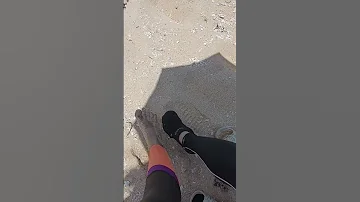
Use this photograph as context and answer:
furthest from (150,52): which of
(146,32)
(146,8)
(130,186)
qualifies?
(130,186)

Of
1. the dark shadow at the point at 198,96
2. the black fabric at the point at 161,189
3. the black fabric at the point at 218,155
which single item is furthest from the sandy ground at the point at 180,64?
the black fabric at the point at 161,189

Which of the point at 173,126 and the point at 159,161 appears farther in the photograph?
the point at 173,126

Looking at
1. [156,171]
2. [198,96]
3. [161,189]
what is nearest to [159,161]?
[156,171]

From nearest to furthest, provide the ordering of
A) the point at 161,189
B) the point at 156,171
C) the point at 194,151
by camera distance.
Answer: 1. the point at 161,189
2. the point at 156,171
3. the point at 194,151

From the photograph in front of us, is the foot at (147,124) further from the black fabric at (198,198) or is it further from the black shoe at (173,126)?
the black fabric at (198,198)

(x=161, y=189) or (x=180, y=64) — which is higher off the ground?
(x=180, y=64)

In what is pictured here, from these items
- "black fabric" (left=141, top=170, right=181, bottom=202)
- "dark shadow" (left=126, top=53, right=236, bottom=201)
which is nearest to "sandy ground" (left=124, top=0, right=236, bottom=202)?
"dark shadow" (left=126, top=53, right=236, bottom=201)

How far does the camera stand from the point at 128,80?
61.4 inches

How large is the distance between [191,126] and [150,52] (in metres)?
0.36

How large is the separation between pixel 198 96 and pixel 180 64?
0.52ft

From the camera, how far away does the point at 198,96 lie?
1.56 m

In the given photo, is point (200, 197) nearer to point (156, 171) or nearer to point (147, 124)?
point (156, 171)

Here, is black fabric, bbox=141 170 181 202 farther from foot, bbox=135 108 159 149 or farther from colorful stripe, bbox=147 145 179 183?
foot, bbox=135 108 159 149

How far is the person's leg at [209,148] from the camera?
4.31ft
